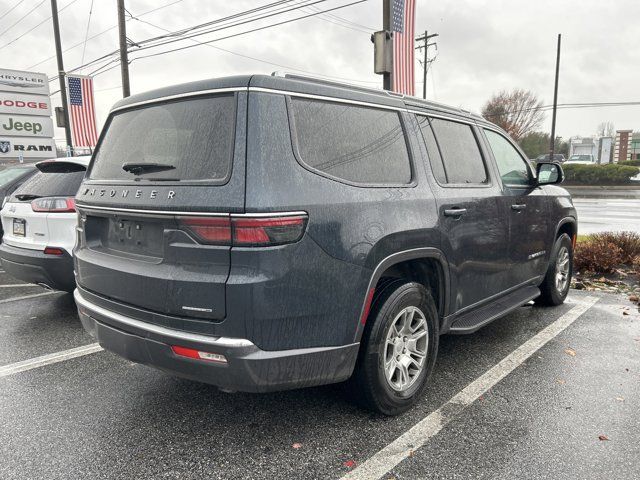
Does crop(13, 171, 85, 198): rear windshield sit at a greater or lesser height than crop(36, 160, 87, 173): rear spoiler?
lesser

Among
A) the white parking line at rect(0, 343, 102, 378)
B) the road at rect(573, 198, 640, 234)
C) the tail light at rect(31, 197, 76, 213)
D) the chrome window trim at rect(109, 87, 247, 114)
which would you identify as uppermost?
the chrome window trim at rect(109, 87, 247, 114)

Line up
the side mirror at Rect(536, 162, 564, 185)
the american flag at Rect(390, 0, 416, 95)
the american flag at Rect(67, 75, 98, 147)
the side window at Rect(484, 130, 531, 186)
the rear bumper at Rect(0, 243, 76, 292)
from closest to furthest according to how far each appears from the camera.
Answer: the side window at Rect(484, 130, 531, 186) → the side mirror at Rect(536, 162, 564, 185) → the rear bumper at Rect(0, 243, 76, 292) → the american flag at Rect(390, 0, 416, 95) → the american flag at Rect(67, 75, 98, 147)

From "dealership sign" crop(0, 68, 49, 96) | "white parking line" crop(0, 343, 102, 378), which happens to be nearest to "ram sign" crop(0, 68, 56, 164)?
"dealership sign" crop(0, 68, 49, 96)

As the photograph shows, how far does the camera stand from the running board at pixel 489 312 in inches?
137

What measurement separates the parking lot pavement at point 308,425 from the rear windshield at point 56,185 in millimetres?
1624

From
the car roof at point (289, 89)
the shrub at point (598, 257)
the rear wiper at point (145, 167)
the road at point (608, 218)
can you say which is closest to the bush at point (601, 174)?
the road at point (608, 218)

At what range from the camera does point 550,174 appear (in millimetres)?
4434

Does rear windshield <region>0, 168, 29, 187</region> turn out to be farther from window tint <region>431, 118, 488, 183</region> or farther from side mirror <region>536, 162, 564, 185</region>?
side mirror <region>536, 162, 564, 185</region>

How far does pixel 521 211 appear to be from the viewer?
13.7 feet

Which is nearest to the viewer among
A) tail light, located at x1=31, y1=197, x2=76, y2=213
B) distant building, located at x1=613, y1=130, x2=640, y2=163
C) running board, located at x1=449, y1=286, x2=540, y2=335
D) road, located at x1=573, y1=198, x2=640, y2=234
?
running board, located at x1=449, y1=286, x2=540, y2=335

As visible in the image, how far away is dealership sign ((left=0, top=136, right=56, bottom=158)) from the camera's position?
67.7 ft

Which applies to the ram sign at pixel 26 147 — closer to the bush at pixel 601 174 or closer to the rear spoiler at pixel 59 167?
the rear spoiler at pixel 59 167

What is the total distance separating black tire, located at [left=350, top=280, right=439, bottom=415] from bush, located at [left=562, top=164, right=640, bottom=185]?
33151 mm

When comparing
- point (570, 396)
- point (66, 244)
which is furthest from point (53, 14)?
point (570, 396)
